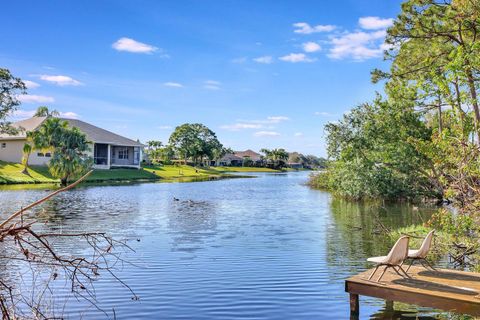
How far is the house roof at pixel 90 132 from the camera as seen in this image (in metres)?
58.9

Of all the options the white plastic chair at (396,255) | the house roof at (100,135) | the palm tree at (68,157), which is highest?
the house roof at (100,135)

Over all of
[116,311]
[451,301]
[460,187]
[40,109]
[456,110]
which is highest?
[40,109]

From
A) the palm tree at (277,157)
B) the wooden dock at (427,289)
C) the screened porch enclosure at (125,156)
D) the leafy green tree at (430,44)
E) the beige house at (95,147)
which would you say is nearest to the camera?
the wooden dock at (427,289)

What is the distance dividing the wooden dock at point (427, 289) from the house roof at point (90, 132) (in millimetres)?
56408

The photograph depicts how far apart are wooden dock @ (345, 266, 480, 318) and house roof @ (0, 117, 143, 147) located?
185 ft

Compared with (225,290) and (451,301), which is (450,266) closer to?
(451,301)

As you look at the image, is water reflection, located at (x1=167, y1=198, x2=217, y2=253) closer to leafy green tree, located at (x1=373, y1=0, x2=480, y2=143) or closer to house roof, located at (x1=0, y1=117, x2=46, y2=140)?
leafy green tree, located at (x1=373, y1=0, x2=480, y2=143)

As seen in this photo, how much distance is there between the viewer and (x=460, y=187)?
395 inches

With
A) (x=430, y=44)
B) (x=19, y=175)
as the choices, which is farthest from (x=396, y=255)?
(x=19, y=175)

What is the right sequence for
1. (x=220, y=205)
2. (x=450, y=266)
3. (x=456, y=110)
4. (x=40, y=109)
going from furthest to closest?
(x=40, y=109) < (x=220, y=205) < (x=450, y=266) < (x=456, y=110)

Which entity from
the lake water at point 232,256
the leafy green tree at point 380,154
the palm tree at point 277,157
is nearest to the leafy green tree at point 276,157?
the palm tree at point 277,157

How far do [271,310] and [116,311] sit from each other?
121 inches

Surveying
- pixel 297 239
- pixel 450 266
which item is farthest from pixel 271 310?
pixel 297 239

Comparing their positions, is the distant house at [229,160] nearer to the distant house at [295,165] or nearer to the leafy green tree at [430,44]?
the distant house at [295,165]
